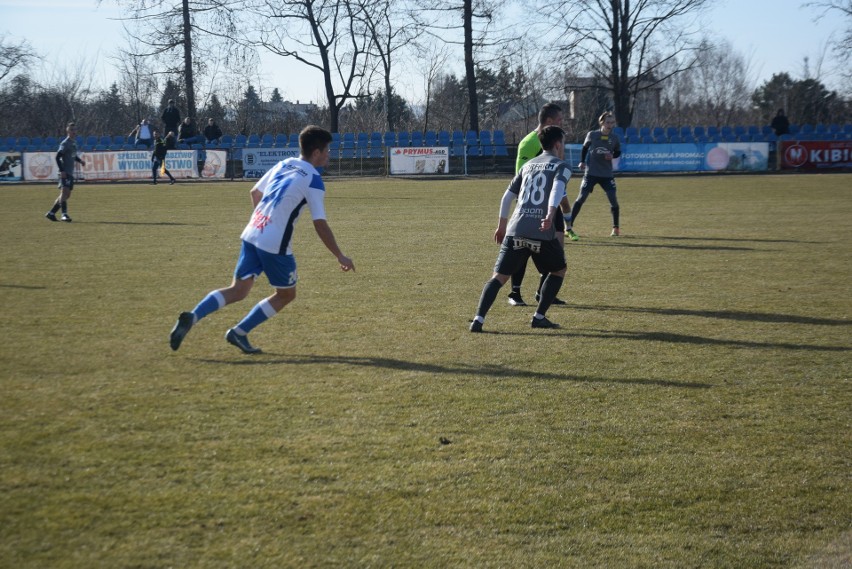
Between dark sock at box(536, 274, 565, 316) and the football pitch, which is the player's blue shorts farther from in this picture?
dark sock at box(536, 274, 565, 316)

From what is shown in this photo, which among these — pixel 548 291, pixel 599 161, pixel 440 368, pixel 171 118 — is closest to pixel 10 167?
pixel 171 118

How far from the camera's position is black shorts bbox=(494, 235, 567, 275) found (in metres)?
7.31

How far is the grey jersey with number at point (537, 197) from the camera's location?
7.24 metres

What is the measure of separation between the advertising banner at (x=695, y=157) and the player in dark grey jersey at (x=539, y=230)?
28955mm

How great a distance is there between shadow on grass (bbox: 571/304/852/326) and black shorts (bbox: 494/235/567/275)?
122 centimetres

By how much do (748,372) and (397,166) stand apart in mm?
30899

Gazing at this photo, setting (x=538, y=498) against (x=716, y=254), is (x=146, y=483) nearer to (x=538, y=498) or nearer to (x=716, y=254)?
(x=538, y=498)

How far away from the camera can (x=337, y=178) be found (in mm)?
36469

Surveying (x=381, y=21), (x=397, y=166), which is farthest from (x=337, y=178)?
(x=381, y=21)

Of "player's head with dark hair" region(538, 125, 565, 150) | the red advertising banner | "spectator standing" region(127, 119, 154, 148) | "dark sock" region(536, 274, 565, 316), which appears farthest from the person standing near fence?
the red advertising banner

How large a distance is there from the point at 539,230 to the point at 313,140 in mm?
2058

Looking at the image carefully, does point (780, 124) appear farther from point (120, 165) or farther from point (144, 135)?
point (120, 165)

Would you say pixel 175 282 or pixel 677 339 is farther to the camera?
pixel 175 282

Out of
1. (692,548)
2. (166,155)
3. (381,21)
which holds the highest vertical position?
(381,21)
